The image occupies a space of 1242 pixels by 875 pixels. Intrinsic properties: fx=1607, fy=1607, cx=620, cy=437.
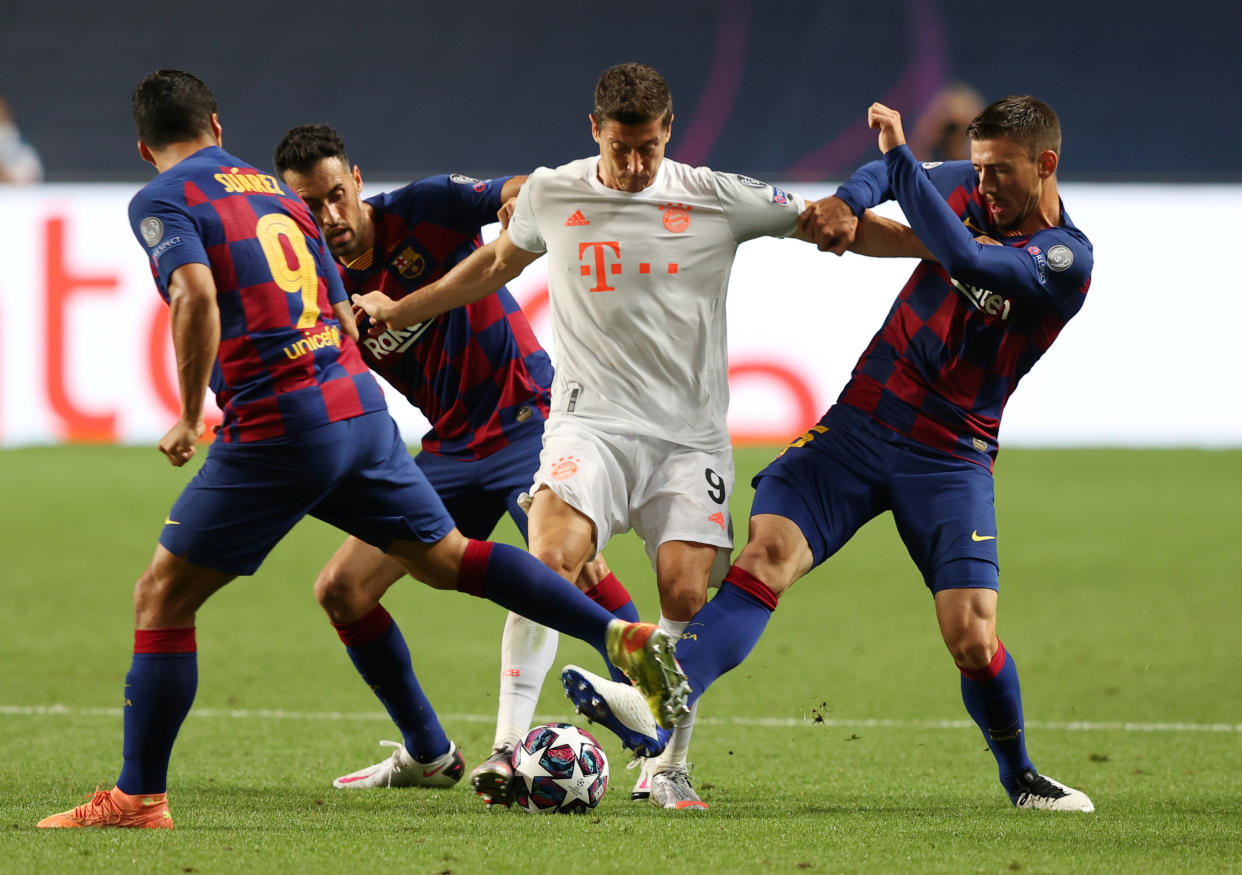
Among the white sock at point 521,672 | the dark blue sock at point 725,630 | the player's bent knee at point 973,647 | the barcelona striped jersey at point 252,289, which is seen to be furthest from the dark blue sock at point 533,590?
the player's bent knee at point 973,647

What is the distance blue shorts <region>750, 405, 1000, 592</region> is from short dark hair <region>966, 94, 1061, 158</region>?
94 cm

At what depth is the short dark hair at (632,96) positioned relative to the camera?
14.9ft

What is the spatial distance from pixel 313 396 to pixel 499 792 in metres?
1.23

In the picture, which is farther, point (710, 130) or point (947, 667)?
point (710, 130)

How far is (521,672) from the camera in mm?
4891

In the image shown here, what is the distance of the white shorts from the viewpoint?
4.63 m

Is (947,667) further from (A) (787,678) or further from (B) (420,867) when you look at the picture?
(B) (420,867)

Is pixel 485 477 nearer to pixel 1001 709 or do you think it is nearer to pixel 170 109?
pixel 170 109

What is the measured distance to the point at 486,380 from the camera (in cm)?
539

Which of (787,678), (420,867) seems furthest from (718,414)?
(787,678)

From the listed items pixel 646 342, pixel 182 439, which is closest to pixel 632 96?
pixel 646 342

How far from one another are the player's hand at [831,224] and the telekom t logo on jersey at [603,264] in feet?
1.44

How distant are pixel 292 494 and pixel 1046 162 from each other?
7.88 feet

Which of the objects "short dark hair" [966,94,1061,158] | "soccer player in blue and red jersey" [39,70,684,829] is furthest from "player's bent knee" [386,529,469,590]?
"short dark hair" [966,94,1061,158]
